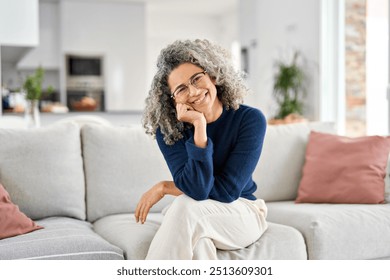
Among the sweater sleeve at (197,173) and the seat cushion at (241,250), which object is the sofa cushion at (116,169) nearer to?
the seat cushion at (241,250)

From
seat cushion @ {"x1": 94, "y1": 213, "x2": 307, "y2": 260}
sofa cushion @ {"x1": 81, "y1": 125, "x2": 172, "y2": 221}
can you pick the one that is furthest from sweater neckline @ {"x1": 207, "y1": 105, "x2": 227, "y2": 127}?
sofa cushion @ {"x1": 81, "y1": 125, "x2": 172, "y2": 221}

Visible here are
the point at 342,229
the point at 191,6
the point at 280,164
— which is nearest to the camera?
the point at 342,229

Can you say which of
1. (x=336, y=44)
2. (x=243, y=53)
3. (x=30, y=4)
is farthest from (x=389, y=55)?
(x=30, y=4)

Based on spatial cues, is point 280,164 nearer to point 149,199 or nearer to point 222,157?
point 222,157

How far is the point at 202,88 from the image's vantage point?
1799mm

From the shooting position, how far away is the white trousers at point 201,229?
1.66 meters

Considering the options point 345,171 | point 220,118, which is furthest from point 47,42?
point 220,118

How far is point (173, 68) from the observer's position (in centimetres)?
181

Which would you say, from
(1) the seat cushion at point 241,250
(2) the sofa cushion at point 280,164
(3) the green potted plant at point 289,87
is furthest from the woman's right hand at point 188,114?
(3) the green potted plant at point 289,87

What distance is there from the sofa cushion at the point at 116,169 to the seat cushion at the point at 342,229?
1.96 ft

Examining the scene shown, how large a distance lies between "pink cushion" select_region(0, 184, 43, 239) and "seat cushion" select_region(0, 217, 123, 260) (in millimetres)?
46

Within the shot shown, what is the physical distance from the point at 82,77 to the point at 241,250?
697 centimetres
